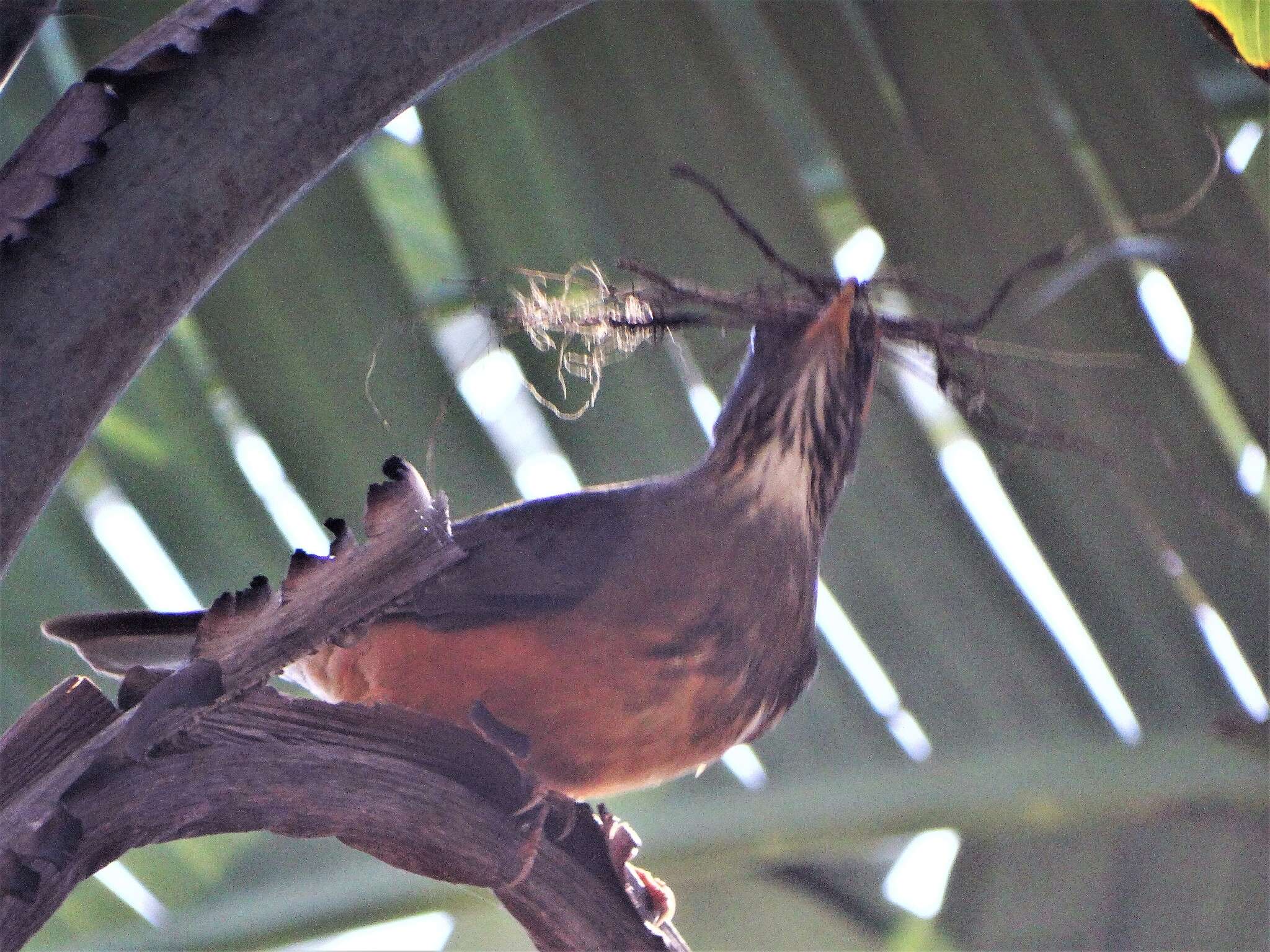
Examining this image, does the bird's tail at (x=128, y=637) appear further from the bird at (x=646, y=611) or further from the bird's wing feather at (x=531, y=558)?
the bird's wing feather at (x=531, y=558)

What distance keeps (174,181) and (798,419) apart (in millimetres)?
1230

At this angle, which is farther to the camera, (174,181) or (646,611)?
(646,611)

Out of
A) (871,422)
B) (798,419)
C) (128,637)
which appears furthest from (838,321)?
(128,637)

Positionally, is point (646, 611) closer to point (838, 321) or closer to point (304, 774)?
point (838, 321)

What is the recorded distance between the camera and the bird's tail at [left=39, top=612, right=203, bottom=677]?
87.5 inches

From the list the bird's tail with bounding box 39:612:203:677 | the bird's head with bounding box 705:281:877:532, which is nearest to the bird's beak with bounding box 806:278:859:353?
the bird's head with bounding box 705:281:877:532

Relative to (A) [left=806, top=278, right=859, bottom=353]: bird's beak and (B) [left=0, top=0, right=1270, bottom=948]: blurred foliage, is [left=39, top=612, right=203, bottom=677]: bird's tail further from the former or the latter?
(A) [left=806, top=278, right=859, bottom=353]: bird's beak

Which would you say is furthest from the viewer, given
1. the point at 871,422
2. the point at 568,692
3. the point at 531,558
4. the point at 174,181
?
the point at 871,422

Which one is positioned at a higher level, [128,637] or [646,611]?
[128,637]

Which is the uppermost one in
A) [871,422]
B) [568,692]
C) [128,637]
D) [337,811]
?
[871,422]

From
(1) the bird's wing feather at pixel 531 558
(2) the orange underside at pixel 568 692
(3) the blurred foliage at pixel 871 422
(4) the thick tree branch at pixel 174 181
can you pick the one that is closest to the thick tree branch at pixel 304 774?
(4) the thick tree branch at pixel 174 181

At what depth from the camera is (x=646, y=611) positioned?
2.02 metres

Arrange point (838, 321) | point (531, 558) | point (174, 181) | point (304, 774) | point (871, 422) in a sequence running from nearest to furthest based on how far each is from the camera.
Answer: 1. point (174, 181)
2. point (304, 774)
3. point (838, 321)
4. point (531, 558)
5. point (871, 422)

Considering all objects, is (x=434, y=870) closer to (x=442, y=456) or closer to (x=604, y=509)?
(x=604, y=509)
